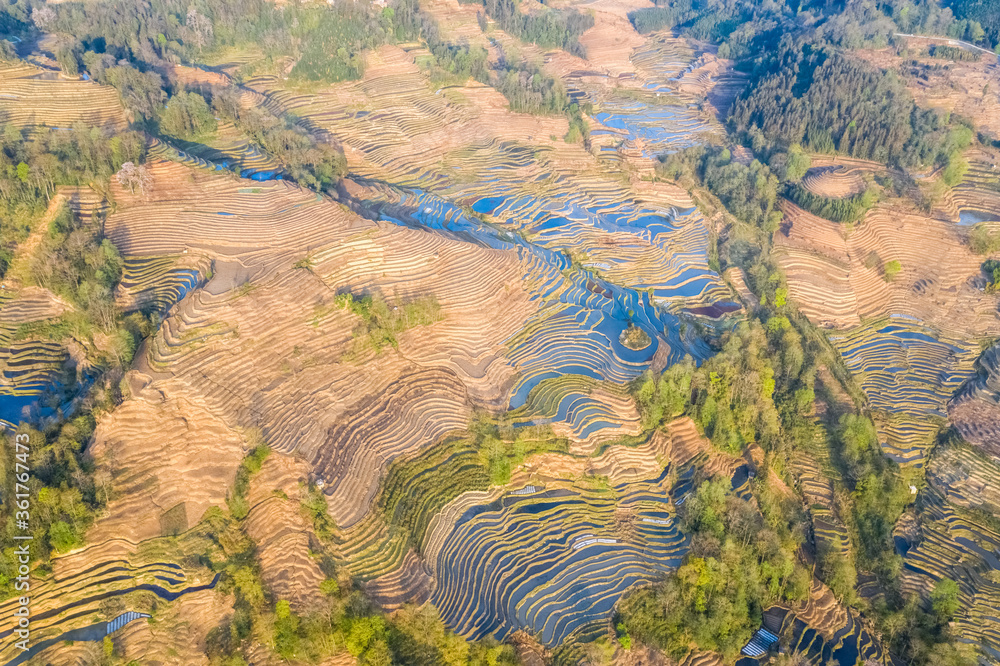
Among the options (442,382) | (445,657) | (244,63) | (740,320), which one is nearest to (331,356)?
(442,382)

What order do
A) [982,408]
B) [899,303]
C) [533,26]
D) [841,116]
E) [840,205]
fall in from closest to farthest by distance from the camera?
1. [982,408]
2. [899,303]
3. [840,205]
4. [841,116]
5. [533,26]

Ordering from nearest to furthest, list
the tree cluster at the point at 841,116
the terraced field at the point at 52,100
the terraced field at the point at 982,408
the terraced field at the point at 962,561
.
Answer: the terraced field at the point at 962,561 < the terraced field at the point at 982,408 < the terraced field at the point at 52,100 < the tree cluster at the point at 841,116

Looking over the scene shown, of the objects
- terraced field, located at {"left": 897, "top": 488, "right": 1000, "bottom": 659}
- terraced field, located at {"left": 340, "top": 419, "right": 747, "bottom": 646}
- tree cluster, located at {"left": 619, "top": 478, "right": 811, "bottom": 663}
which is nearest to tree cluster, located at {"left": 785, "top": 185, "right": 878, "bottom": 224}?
terraced field, located at {"left": 897, "top": 488, "right": 1000, "bottom": 659}

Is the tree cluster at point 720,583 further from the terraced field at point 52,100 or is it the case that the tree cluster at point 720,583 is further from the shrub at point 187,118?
the terraced field at point 52,100

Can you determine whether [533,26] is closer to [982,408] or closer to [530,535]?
[982,408]

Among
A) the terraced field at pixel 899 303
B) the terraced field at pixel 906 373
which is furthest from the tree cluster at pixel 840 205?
the terraced field at pixel 906 373

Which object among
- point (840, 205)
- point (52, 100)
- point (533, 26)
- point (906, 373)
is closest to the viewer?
point (906, 373)

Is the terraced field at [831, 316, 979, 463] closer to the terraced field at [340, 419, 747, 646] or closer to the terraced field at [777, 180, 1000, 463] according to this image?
the terraced field at [777, 180, 1000, 463]

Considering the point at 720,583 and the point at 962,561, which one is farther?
the point at 962,561

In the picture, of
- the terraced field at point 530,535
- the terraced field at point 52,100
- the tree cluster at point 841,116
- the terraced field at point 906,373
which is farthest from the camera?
the tree cluster at point 841,116

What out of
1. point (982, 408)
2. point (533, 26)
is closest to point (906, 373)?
point (982, 408)

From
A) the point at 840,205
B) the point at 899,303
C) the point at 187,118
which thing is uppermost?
the point at 187,118

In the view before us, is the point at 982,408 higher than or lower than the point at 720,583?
higher
